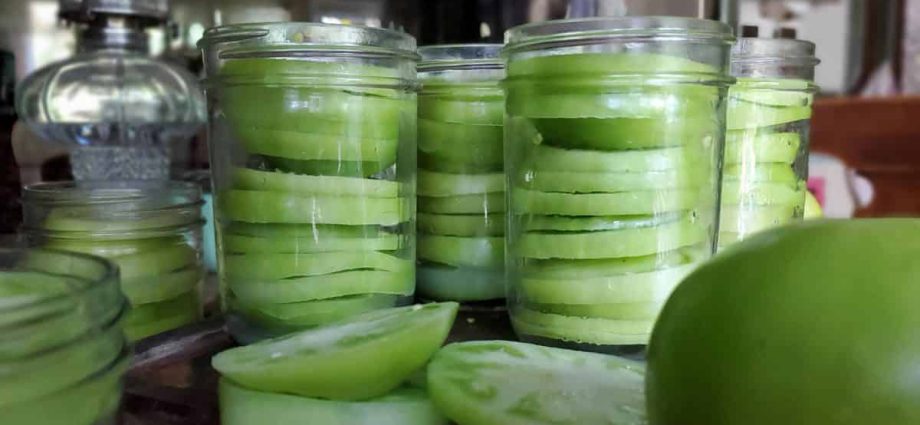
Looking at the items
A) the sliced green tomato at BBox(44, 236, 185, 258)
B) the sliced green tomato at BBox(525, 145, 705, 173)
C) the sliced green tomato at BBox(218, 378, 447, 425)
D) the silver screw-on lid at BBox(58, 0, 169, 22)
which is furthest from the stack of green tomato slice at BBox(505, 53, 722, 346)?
the silver screw-on lid at BBox(58, 0, 169, 22)

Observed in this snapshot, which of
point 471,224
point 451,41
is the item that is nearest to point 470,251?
point 471,224

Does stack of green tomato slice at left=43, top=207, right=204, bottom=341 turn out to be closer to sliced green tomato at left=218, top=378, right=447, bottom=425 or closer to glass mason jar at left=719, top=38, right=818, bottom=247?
sliced green tomato at left=218, top=378, right=447, bottom=425

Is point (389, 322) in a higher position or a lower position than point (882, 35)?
lower

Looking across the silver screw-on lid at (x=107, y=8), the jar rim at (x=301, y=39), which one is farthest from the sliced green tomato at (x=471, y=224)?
the silver screw-on lid at (x=107, y=8)

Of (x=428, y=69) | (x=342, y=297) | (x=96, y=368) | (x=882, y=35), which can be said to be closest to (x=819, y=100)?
(x=882, y=35)

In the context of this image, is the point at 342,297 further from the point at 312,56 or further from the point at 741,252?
the point at 741,252

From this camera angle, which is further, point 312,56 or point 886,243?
point 312,56
